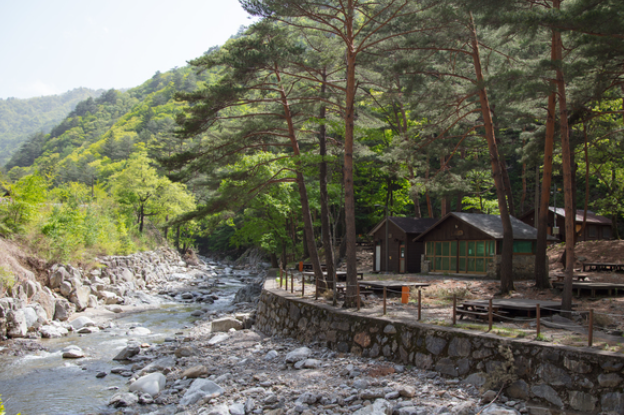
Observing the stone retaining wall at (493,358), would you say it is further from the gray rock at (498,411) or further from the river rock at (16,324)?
the river rock at (16,324)

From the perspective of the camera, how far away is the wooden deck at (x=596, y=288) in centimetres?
1286

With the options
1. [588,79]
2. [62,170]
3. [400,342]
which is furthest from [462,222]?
[62,170]

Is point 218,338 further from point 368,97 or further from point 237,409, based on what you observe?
point 368,97

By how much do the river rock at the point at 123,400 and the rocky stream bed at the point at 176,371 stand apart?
2 centimetres

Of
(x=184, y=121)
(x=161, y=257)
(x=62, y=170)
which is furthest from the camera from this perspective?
(x=62, y=170)

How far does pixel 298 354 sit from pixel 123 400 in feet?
12.6

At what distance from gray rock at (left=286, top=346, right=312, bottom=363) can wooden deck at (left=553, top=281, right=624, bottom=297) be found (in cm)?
873

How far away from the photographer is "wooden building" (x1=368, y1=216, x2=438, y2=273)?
25203 millimetres

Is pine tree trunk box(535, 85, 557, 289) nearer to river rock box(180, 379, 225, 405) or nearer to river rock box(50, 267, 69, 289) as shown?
river rock box(180, 379, 225, 405)

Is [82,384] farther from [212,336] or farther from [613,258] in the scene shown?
[613,258]

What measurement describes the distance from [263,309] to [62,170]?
175 ft

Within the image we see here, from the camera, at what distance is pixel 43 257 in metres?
15.3

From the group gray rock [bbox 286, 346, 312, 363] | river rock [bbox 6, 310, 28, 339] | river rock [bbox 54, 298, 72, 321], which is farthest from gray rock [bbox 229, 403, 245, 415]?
river rock [bbox 54, 298, 72, 321]

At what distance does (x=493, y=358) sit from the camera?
7289mm
